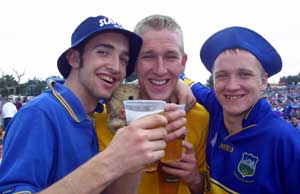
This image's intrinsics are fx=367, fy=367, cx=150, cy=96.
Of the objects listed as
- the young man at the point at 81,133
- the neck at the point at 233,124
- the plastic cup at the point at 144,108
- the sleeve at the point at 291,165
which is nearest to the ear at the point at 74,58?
the young man at the point at 81,133

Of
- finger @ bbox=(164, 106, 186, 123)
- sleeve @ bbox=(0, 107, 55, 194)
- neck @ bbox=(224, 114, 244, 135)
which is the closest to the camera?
sleeve @ bbox=(0, 107, 55, 194)

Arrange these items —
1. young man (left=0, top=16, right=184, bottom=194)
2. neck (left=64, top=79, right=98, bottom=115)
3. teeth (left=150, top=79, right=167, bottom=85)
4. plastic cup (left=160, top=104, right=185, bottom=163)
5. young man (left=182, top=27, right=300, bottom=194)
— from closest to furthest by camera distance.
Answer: young man (left=0, top=16, right=184, bottom=194) < plastic cup (left=160, top=104, right=185, bottom=163) < young man (left=182, top=27, right=300, bottom=194) < neck (left=64, top=79, right=98, bottom=115) < teeth (left=150, top=79, right=167, bottom=85)

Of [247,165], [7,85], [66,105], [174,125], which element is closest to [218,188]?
[247,165]

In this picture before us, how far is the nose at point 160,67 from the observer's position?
3020 mm

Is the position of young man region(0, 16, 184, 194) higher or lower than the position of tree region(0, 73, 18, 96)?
lower

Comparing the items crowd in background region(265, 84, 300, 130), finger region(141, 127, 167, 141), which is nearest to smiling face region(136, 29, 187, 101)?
finger region(141, 127, 167, 141)

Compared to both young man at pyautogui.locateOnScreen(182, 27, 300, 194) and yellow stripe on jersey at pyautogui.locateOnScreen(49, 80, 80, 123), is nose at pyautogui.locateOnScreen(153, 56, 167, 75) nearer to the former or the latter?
young man at pyautogui.locateOnScreen(182, 27, 300, 194)

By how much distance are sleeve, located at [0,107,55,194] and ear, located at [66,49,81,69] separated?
696 mm

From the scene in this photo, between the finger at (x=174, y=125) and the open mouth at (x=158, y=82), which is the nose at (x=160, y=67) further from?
the finger at (x=174, y=125)

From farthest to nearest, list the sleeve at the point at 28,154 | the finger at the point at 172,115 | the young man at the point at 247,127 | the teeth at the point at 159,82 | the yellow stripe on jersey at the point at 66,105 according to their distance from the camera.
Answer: the teeth at the point at 159,82
the young man at the point at 247,127
the yellow stripe on jersey at the point at 66,105
the finger at the point at 172,115
the sleeve at the point at 28,154

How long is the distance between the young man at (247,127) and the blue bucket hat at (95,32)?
636 millimetres

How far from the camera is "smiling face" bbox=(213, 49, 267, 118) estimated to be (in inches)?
112

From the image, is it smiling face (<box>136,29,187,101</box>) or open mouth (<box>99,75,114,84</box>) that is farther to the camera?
smiling face (<box>136,29,187,101</box>)

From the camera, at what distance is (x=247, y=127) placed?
286 cm
